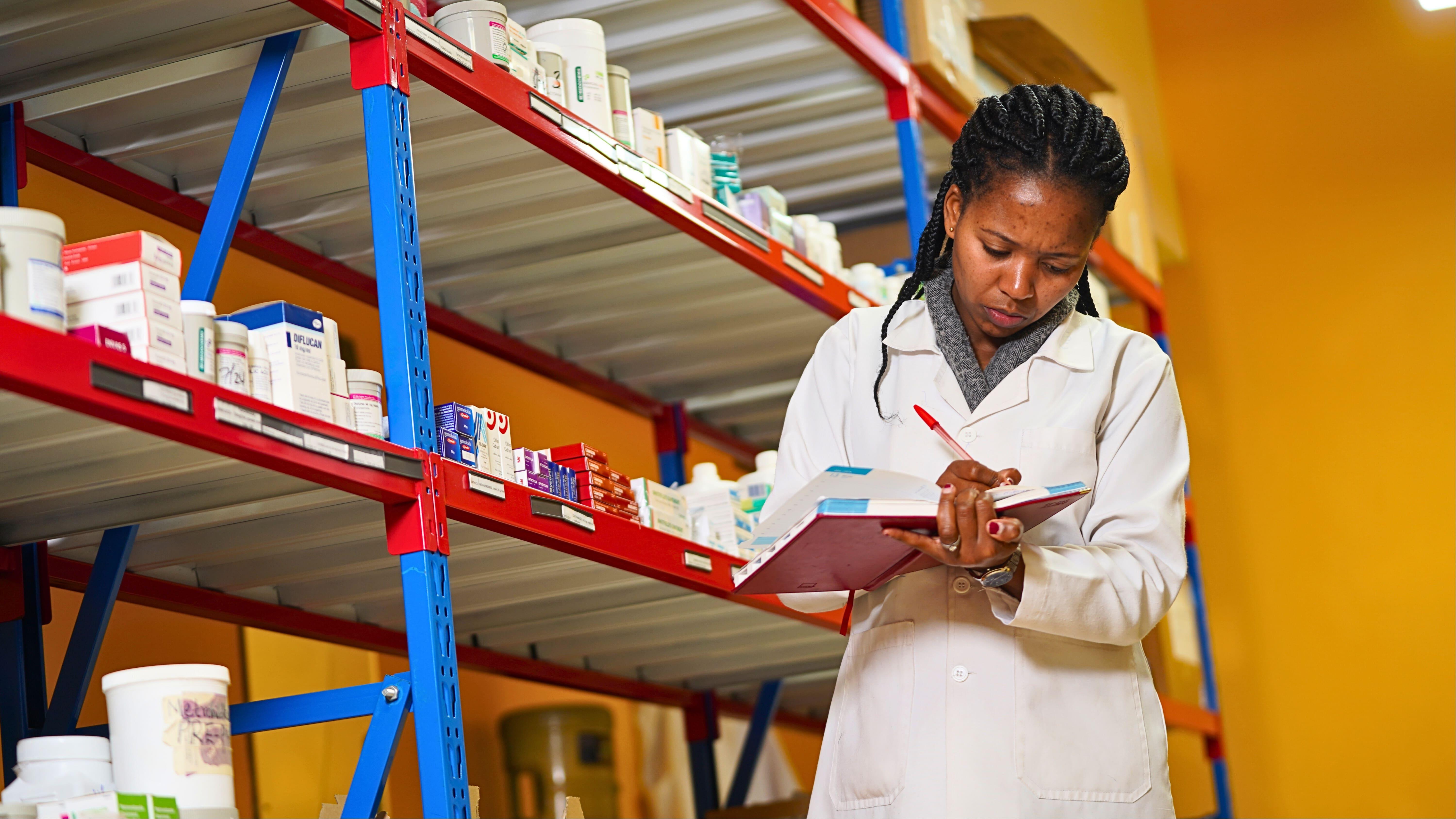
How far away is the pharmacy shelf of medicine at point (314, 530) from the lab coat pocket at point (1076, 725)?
112 centimetres

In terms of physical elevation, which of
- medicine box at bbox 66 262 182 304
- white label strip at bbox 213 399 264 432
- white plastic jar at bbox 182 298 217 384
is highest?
medicine box at bbox 66 262 182 304

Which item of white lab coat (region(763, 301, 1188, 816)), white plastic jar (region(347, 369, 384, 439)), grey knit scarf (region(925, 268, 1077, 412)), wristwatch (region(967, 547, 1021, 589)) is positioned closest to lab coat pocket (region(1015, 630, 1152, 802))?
white lab coat (region(763, 301, 1188, 816))

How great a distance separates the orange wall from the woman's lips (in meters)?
5.12

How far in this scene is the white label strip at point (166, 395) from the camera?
6.97ft

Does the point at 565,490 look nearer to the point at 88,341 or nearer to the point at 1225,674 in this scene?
the point at 88,341

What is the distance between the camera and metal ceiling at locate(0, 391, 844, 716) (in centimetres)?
243

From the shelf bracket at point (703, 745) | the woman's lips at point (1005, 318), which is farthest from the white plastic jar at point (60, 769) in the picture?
the shelf bracket at point (703, 745)

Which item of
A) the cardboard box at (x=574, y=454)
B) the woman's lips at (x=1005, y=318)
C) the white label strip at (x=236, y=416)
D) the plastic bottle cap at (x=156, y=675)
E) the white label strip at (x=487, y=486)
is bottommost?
the plastic bottle cap at (x=156, y=675)

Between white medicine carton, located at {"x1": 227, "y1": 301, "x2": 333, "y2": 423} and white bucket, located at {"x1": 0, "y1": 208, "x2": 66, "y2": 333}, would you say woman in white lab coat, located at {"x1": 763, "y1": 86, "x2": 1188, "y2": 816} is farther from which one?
white bucket, located at {"x1": 0, "y1": 208, "x2": 66, "y2": 333}

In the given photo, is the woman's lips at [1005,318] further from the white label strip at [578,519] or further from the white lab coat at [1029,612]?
the white label strip at [578,519]

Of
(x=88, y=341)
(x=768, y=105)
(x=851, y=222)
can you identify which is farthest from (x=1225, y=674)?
(x=88, y=341)

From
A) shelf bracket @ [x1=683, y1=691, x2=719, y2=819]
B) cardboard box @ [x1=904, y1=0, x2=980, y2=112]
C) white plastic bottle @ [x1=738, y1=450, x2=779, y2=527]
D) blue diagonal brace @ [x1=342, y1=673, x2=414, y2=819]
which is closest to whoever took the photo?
blue diagonal brace @ [x1=342, y1=673, x2=414, y2=819]

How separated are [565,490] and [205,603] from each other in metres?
0.84

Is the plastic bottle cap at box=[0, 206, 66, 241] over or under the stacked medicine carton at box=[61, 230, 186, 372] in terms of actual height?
over
